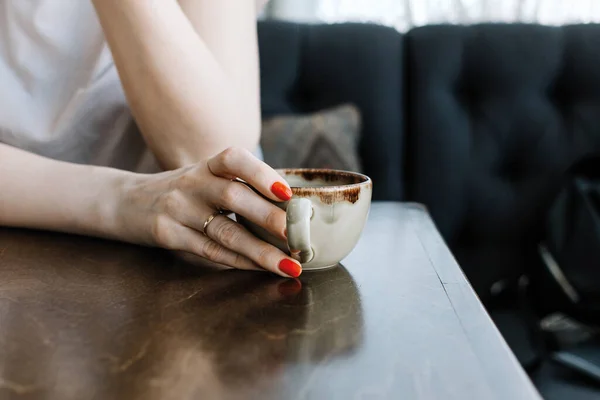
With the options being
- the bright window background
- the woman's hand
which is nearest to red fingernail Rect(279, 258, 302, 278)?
the woman's hand

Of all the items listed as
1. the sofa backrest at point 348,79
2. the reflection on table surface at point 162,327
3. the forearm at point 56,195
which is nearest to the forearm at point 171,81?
the forearm at point 56,195

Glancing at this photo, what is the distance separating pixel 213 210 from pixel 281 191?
95 millimetres

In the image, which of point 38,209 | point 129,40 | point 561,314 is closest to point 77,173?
point 38,209

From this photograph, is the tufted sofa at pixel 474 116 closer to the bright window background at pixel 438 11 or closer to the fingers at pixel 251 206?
the bright window background at pixel 438 11

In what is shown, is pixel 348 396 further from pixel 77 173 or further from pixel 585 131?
pixel 585 131

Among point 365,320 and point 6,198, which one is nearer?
point 365,320

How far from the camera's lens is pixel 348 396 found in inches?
12.3

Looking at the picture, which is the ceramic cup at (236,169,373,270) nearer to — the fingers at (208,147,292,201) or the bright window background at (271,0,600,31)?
the fingers at (208,147,292,201)

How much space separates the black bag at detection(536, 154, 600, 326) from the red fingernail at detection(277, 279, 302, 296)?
901 mm

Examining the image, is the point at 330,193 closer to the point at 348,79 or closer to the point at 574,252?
the point at 574,252

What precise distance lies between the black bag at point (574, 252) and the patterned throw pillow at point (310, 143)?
0.45m

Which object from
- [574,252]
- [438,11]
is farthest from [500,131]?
[438,11]

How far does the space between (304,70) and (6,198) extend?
3.09 feet

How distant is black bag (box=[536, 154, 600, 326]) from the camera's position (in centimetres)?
119
